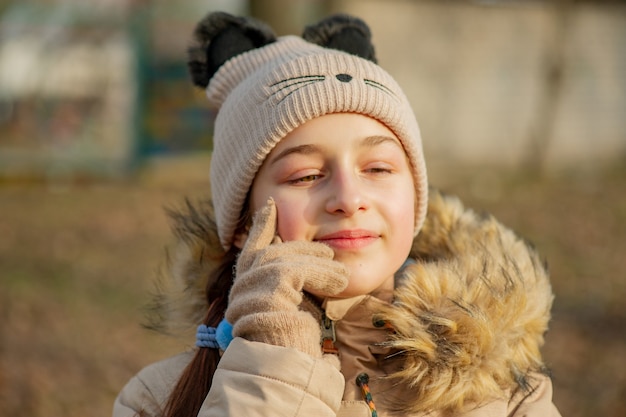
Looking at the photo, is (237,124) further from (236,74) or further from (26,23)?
(26,23)

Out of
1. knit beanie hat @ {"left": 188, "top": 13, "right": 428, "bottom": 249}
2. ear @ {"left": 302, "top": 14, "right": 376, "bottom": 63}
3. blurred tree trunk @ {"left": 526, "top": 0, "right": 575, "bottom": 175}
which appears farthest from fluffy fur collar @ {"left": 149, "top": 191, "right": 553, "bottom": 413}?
blurred tree trunk @ {"left": 526, "top": 0, "right": 575, "bottom": 175}

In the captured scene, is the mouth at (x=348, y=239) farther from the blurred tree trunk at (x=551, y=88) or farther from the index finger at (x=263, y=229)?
the blurred tree trunk at (x=551, y=88)

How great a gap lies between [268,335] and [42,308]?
423 centimetres

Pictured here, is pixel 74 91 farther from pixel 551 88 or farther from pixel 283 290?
pixel 283 290

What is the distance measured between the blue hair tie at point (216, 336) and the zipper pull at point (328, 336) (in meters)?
0.26

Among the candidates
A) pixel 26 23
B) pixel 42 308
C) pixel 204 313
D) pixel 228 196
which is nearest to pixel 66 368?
pixel 42 308

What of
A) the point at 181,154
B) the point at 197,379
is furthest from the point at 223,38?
the point at 181,154

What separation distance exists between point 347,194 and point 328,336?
41cm

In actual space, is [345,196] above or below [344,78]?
below

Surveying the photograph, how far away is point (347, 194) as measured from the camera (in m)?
2.21

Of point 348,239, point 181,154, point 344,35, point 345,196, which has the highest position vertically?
point 344,35

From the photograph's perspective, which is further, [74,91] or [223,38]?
[74,91]

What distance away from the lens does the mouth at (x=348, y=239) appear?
2254 mm

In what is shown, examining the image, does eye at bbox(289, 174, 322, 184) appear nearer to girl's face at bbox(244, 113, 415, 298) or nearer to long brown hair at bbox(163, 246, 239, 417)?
girl's face at bbox(244, 113, 415, 298)
